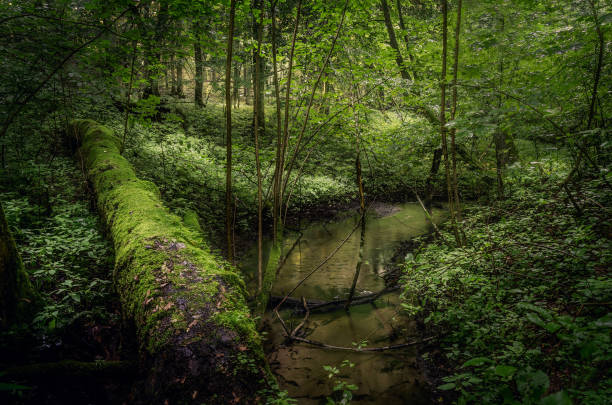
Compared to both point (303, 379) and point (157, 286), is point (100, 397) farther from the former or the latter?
point (303, 379)

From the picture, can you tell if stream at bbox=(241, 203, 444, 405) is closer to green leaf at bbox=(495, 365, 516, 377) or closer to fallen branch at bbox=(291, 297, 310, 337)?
fallen branch at bbox=(291, 297, 310, 337)

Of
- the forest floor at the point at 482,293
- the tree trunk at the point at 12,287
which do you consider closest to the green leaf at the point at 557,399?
the forest floor at the point at 482,293

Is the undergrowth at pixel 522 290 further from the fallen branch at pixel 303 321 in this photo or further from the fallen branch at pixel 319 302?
the fallen branch at pixel 303 321

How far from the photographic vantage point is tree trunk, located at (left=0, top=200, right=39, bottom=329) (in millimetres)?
2629

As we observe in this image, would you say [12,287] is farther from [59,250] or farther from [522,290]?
[522,290]

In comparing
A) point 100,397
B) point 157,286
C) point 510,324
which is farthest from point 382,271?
point 100,397

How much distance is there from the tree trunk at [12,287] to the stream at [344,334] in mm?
2809

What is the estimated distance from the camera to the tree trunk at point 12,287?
2629mm

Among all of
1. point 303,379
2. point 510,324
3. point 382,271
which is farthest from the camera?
point 382,271

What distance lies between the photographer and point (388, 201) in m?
12.5

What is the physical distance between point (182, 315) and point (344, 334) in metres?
2.81

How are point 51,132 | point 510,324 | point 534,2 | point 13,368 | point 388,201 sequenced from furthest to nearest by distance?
point 388,201, point 51,132, point 534,2, point 510,324, point 13,368

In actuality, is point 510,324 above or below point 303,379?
above

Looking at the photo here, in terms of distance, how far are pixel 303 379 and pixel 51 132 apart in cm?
1043
